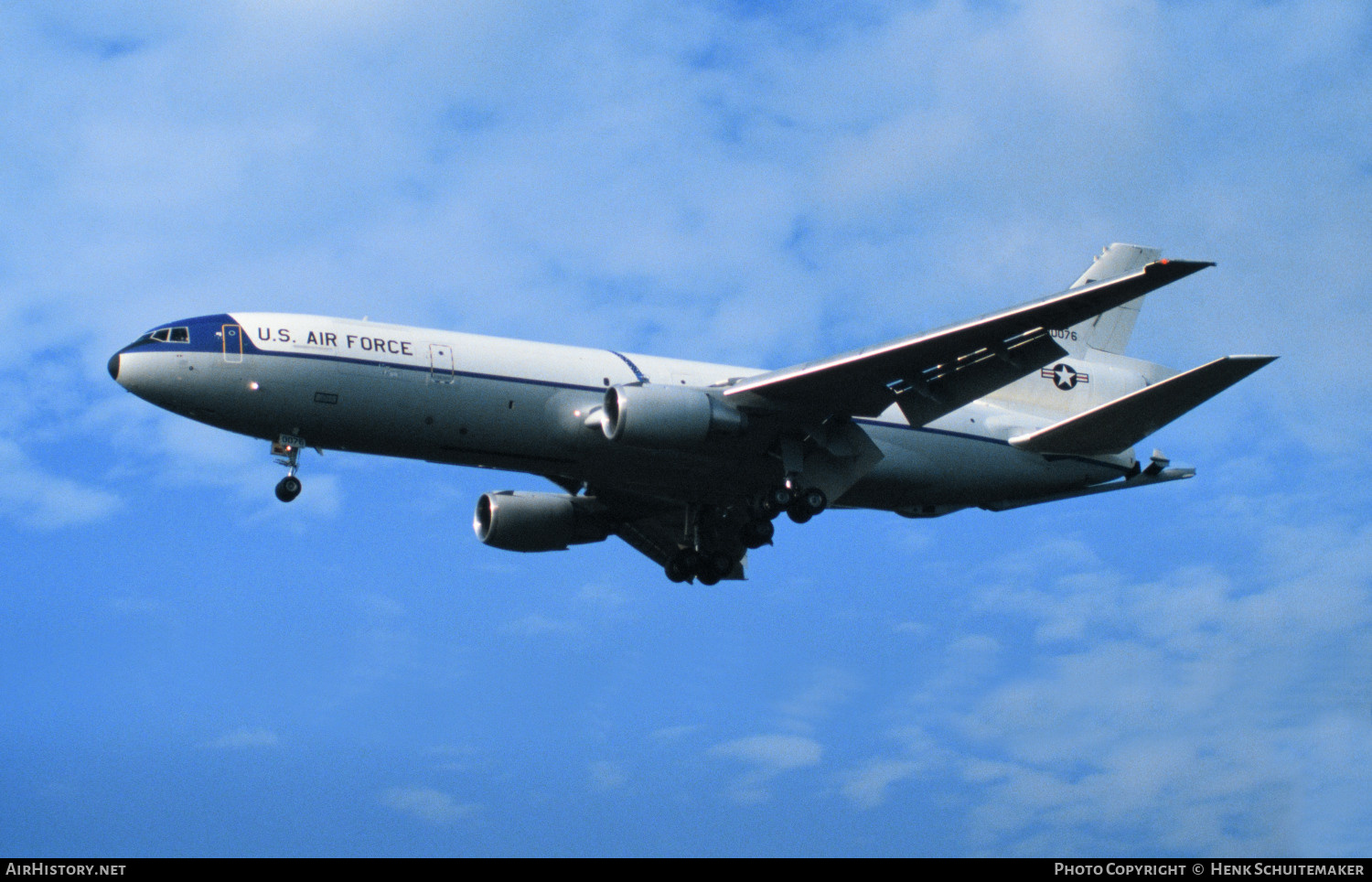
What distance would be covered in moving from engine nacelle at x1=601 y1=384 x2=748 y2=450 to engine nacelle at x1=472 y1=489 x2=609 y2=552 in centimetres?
761

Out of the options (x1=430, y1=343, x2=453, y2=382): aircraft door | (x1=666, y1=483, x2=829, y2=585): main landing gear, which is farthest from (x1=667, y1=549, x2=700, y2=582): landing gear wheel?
(x1=430, y1=343, x2=453, y2=382): aircraft door

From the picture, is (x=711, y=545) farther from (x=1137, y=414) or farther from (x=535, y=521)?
(x=1137, y=414)

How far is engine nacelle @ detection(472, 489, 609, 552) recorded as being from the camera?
1740 inches

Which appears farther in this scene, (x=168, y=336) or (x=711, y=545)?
(x=711, y=545)

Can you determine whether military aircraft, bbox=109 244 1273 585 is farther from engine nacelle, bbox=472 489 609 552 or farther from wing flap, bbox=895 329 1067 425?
engine nacelle, bbox=472 489 609 552

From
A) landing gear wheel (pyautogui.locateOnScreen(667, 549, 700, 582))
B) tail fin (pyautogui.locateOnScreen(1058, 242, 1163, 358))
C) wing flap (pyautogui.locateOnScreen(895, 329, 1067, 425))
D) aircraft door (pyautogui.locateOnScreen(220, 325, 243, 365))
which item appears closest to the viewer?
wing flap (pyautogui.locateOnScreen(895, 329, 1067, 425))

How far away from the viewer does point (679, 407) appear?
36.7 meters

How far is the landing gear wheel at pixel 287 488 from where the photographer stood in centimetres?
3762

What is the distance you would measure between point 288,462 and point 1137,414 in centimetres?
2145

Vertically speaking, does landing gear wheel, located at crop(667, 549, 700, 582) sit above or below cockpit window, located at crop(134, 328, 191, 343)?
below

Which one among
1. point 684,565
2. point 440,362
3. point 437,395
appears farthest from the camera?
point 684,565

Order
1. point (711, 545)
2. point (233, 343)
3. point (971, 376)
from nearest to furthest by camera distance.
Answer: point (233, 343)
point (971, 376)
point (711, 545)

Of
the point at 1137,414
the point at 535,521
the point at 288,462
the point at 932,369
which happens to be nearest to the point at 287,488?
the point at 288,462
